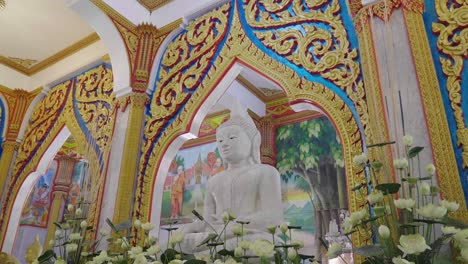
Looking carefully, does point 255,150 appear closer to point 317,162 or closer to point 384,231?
point 384,231

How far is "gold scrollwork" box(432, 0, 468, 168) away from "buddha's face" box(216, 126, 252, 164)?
1.75 meters

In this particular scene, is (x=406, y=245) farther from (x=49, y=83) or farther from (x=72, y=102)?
(x=49, y=83)

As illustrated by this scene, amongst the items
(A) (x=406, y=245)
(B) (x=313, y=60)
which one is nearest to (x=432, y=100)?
(B) (x=313, y=60)

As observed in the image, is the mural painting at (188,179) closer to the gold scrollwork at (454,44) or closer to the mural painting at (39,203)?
the mural painting at (39,203)

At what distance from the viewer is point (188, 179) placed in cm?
911

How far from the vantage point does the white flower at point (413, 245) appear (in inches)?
65.3

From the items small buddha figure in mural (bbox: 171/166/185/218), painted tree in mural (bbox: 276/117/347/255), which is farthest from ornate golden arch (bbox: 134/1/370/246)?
small buddha figure in mural (bbox: 171/166/185/218)

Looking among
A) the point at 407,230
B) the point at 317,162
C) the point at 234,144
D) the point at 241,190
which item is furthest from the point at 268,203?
the point at 317,162

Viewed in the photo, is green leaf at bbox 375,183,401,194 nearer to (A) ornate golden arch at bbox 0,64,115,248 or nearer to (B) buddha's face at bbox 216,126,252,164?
(B) buddha's face at bbox 216,126,252,164

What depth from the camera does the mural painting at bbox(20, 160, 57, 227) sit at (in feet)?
33.9

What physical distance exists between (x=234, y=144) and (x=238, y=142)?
42 mm

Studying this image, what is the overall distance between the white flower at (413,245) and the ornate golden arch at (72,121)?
3917 millimetres

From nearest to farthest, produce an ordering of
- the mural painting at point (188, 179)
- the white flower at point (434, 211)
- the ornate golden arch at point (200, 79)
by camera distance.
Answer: the white flower at point (434, 211) → the ornate golden arch at point (200, 79) → the mural painting at point (188, 179)

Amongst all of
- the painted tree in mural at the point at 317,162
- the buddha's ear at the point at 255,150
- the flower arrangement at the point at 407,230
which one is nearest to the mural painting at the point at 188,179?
the painted tree in mural at the point at 317,162
